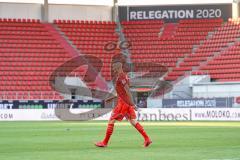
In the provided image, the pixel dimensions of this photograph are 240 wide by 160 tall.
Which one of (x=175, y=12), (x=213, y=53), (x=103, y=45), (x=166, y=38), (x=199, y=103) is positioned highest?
(x=175, y=12)

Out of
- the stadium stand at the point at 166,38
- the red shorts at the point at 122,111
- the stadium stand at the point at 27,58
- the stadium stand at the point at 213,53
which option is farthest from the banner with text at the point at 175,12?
the red shorts at the point at 122,111

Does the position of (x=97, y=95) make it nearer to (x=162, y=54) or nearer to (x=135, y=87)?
(x=135, y=87)

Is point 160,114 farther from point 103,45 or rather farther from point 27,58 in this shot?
point 103,45

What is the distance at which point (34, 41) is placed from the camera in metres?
53.8

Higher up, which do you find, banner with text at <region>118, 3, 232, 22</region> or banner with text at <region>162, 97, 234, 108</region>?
banner with text at <region>118, 3, 232, 22</region>

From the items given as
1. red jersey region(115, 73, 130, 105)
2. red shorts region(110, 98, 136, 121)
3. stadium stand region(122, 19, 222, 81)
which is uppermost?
stadium stand region(122, 19, 222, 81)

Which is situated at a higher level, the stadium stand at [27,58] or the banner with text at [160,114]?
the stadium stand at [27,58]

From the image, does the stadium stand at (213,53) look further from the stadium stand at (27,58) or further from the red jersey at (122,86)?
the red jersey at (122,86)

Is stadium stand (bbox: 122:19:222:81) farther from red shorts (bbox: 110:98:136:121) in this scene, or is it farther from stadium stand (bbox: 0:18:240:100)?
red shorts (bbox: 110:98:136:121)

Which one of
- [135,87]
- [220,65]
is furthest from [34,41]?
[220,65]

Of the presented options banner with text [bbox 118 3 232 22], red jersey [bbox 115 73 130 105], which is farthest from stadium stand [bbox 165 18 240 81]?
red jersey [bbox 115 73 130 105]

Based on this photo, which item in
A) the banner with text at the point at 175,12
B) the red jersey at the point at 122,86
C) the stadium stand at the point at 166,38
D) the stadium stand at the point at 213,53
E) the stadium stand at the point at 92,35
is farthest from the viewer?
the banner with text at the point at 175,12

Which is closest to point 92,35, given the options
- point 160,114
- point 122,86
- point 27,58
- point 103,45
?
point 103,45

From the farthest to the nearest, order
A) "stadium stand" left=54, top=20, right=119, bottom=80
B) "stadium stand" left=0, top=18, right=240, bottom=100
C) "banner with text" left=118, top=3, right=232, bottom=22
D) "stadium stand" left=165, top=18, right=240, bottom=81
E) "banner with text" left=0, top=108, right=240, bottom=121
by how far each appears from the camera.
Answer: "banner with text" left=118, top=3, right=232, bottom=22 < "stadium stand" left=54, top=20, right=119, bottom=80 < "stadium stand" left=165, top=18, right=240, bottom=81 < "stadium stand" left=0, top=18, right=240, bottom=100 < "banner with text" left=0, top=108, right=240, bottom=121
